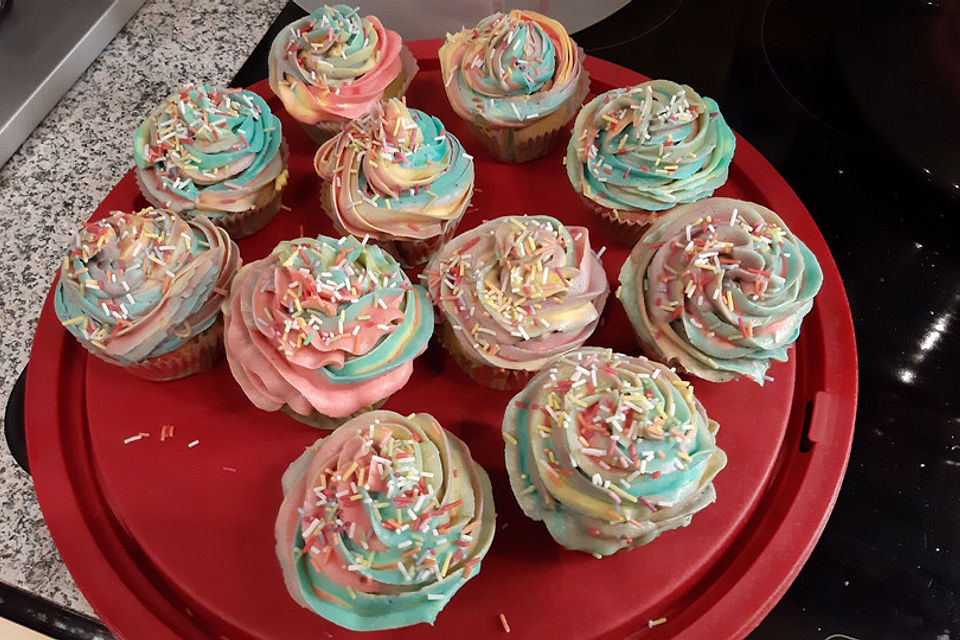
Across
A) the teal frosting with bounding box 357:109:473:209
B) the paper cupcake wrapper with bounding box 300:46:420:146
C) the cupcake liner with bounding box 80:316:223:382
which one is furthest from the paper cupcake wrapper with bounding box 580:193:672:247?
the cupcake liner with bounding box 80:316:223:382

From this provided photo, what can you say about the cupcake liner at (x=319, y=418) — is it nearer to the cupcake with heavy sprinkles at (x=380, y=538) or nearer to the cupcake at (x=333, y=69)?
the cupcake with heavy sprinkles at (x=380, y=538)

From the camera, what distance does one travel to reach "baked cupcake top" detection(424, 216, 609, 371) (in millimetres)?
1156

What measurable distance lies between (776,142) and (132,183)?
4.59ft

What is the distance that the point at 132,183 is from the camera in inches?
59.6

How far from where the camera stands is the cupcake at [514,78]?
1.40 meters

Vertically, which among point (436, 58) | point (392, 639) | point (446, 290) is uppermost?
point (436, 58)

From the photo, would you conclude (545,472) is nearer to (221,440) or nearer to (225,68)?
(221,440)

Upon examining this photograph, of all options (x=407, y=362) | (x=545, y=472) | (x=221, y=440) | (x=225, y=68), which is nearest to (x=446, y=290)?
(x=407, y=362)

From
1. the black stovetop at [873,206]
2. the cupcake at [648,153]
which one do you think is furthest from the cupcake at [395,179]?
the black stovetop at [873,206]

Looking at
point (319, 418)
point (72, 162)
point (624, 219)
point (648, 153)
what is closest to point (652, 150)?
point (648, 153)

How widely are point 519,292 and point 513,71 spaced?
1.60ft

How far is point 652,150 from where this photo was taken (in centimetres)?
129

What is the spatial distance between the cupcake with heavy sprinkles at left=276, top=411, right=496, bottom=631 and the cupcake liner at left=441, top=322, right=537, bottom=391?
0.23 metres

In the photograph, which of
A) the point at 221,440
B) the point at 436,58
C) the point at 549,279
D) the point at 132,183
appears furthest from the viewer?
the point at 436,58
